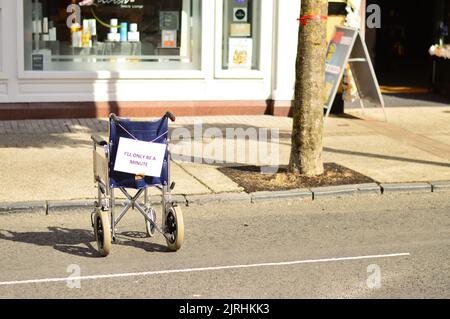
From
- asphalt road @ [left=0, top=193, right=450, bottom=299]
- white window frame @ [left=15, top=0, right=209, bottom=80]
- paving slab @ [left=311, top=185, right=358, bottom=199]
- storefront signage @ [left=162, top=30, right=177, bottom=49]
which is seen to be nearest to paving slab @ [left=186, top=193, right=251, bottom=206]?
asphalt road @ [left=0, top=193, right=450, bottom=299]

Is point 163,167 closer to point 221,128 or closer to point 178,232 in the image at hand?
point 178,232

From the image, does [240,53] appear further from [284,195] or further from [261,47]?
[284,195]

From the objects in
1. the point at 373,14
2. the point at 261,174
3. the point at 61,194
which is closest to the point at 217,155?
the point at 261,174

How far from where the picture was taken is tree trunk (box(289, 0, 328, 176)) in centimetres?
1133

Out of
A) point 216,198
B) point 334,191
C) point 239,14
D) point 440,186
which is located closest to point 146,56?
point 239,14

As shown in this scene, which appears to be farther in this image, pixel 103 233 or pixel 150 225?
pixel 150 225

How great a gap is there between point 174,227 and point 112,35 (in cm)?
777

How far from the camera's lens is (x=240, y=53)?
1590cm

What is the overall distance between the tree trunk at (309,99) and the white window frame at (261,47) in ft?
14.1

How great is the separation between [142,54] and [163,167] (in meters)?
7.49

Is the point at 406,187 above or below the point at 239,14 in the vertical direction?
below

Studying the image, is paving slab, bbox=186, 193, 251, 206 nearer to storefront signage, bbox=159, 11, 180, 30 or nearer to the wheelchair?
the wheelchair

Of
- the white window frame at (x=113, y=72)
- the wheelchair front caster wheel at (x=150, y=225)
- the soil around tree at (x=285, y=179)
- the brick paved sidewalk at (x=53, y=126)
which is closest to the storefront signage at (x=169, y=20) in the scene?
the white window frame at (x=113, y=72)

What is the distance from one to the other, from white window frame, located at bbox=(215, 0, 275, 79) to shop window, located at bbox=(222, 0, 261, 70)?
11cm
